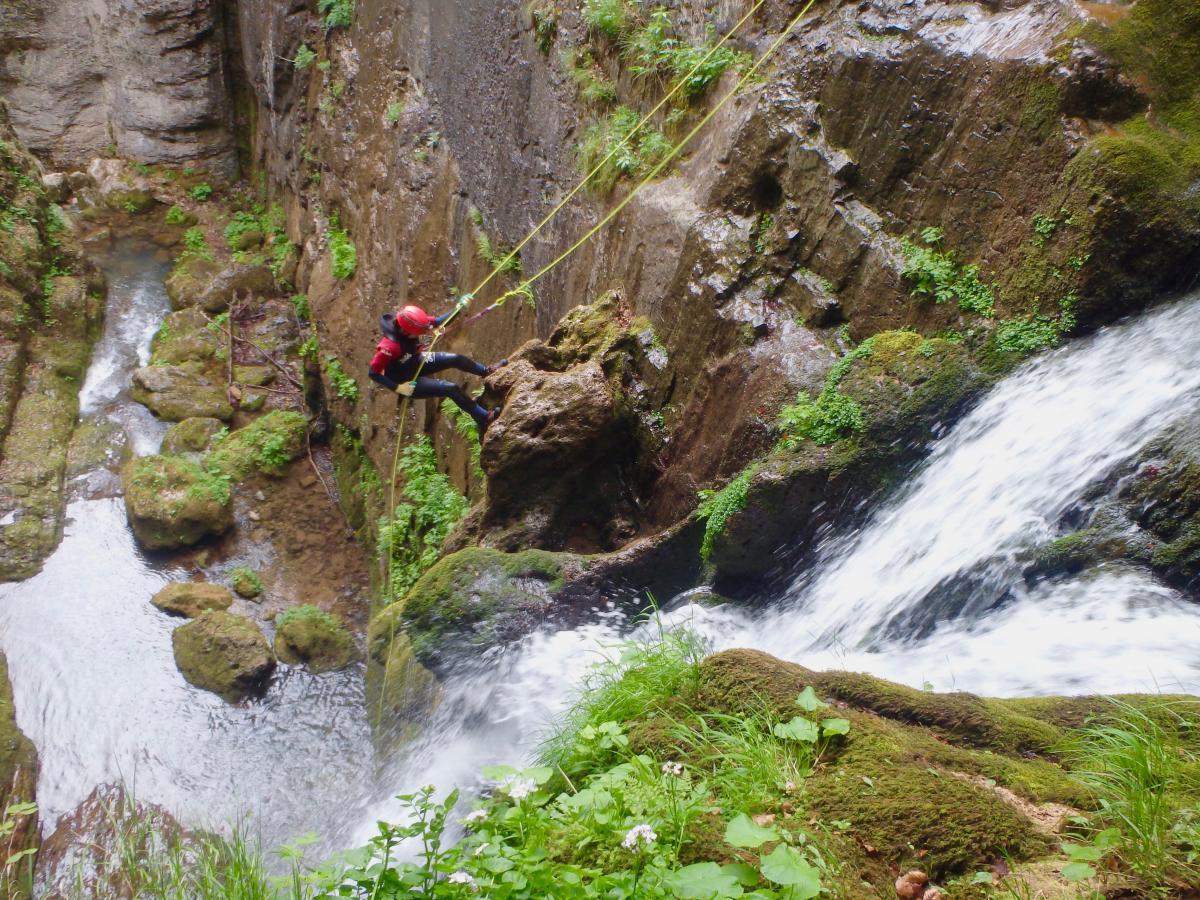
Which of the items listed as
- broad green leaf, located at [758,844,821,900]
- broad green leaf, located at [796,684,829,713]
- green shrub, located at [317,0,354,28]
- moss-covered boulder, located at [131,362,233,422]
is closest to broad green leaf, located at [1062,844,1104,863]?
broad green leaf, located at [758,844,821,900]

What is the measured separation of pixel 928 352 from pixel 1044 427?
36.0 inches

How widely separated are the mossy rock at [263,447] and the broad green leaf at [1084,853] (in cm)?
1123

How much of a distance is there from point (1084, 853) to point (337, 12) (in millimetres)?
13364

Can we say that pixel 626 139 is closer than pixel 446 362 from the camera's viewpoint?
Yes

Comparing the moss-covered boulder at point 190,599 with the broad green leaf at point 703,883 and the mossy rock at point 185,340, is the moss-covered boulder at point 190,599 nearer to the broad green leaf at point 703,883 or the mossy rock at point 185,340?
the mossy rock at point 185,340

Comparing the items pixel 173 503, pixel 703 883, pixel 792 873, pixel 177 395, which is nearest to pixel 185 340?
pixel 177 395

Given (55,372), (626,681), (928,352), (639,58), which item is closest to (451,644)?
(626,681)

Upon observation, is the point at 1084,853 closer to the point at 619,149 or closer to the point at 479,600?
the point at 479,600

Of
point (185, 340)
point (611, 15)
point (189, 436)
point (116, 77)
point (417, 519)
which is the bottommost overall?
point (417, 519)

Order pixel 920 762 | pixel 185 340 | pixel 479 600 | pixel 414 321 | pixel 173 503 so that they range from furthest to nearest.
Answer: pixel 185 340 < pixel 173 503 < pixel 414 321 < pixel 479 600 < pixel 920 762

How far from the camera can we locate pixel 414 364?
8125 mm

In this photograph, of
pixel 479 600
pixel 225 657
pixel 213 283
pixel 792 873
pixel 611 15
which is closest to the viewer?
pixel 792 873

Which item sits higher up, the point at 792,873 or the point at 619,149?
the point at 619,149

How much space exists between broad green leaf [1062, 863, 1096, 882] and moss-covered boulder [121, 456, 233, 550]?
10.5 metres
